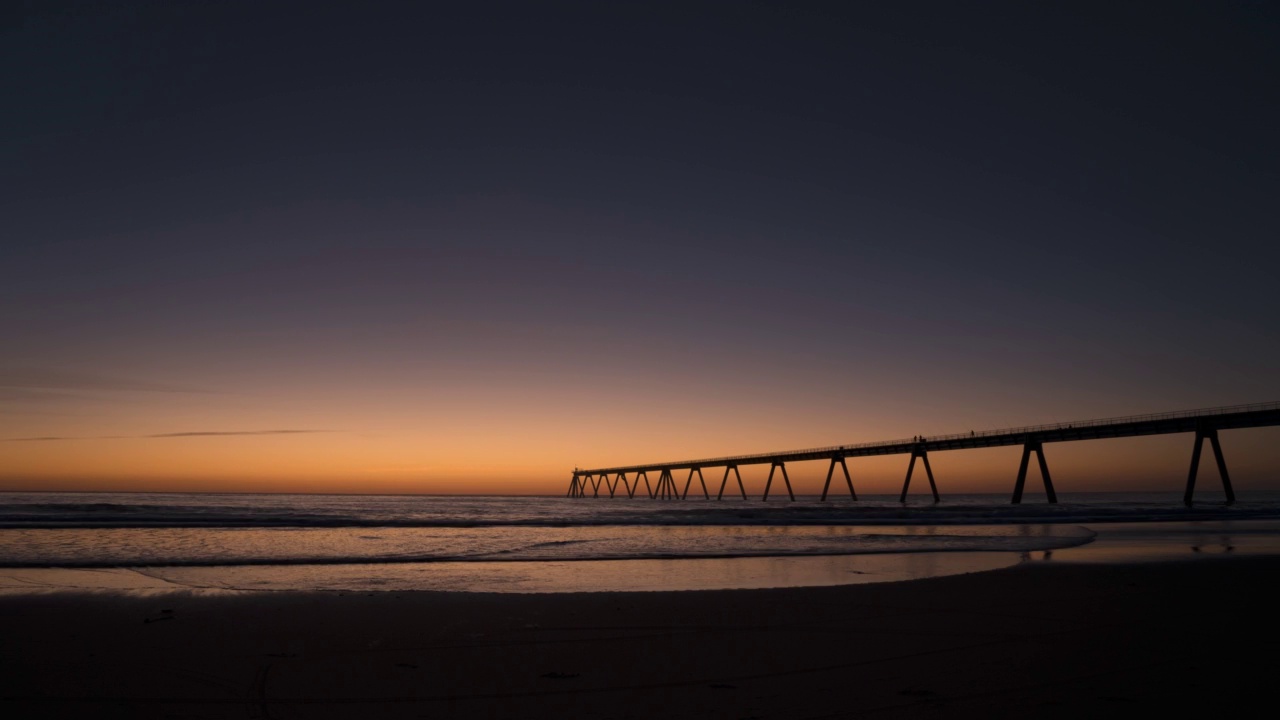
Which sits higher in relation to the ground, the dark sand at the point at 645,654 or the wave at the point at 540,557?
the dark sand at the point at 645,654

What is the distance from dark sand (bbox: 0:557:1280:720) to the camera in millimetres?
4785

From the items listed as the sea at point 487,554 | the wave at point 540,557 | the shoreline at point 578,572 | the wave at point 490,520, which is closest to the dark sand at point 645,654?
the shoreline at point 578,572

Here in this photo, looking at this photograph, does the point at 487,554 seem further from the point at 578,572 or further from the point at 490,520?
the point at 490,520

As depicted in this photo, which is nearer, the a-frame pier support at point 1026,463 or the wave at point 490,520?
the wave at point 490,520

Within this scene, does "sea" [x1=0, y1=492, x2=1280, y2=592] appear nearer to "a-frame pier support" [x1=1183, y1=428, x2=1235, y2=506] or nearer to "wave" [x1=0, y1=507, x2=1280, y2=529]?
"wave" [x1=0, y1=507, x2=1280, y2=529]

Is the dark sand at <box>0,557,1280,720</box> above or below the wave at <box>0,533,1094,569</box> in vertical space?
above

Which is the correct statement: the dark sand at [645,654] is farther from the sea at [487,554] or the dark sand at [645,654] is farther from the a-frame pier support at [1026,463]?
the a-frame pier support at [1026,463]

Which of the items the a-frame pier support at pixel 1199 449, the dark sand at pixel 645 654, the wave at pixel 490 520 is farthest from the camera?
the a-frame pier support at pixel 1199 449

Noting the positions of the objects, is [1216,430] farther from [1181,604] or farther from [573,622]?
[573,622]

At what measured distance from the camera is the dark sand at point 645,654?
479cm

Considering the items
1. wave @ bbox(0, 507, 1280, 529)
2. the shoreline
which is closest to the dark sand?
the shoreline

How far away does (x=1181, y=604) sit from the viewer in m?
8.55

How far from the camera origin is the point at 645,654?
6.29 metres

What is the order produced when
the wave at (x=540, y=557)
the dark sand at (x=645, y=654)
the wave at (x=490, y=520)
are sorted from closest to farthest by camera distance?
the dark sand at (x=645, y=654)
the wave at (x=540, y=557)
the wave at (x=490, y=520)
